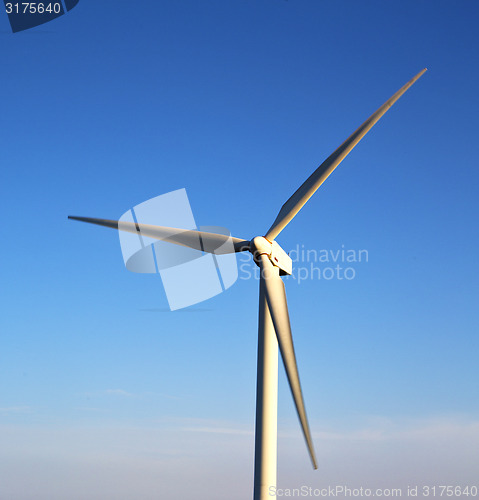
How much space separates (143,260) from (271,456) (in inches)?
426

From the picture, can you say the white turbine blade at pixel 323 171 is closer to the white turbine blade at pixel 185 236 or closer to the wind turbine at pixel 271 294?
the wind turbine at pixel 271 294

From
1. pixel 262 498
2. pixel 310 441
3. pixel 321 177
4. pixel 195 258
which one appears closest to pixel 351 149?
pixel 321 177

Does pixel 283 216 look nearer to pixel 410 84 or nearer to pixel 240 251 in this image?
pixel 240 251

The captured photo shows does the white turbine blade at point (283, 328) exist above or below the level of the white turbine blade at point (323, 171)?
below

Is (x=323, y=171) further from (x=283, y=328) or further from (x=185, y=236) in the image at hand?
(x=283, y=328)

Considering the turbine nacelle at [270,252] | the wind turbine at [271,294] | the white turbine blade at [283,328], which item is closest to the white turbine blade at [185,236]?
the wind turbine at [271,294]

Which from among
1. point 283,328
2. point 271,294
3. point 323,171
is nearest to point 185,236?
point 271,294

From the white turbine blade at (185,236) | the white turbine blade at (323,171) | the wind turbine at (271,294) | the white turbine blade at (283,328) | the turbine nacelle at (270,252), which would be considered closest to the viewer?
the white turbine blade at (283,328)

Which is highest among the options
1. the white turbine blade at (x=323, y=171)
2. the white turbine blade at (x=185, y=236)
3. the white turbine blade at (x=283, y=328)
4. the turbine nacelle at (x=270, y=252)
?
the white turbine blade at (x=323, y=171)

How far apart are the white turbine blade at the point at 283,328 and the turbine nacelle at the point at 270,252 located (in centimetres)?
22

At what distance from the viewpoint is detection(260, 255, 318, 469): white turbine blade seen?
2300 centimetres

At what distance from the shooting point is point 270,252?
27.3 m

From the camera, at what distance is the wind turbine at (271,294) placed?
80.9ft

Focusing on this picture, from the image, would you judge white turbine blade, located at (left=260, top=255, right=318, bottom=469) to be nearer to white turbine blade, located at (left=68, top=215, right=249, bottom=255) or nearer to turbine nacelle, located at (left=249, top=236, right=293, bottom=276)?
turbine nacelle, located at (left=249, top=236, right=293, bottom=276)
